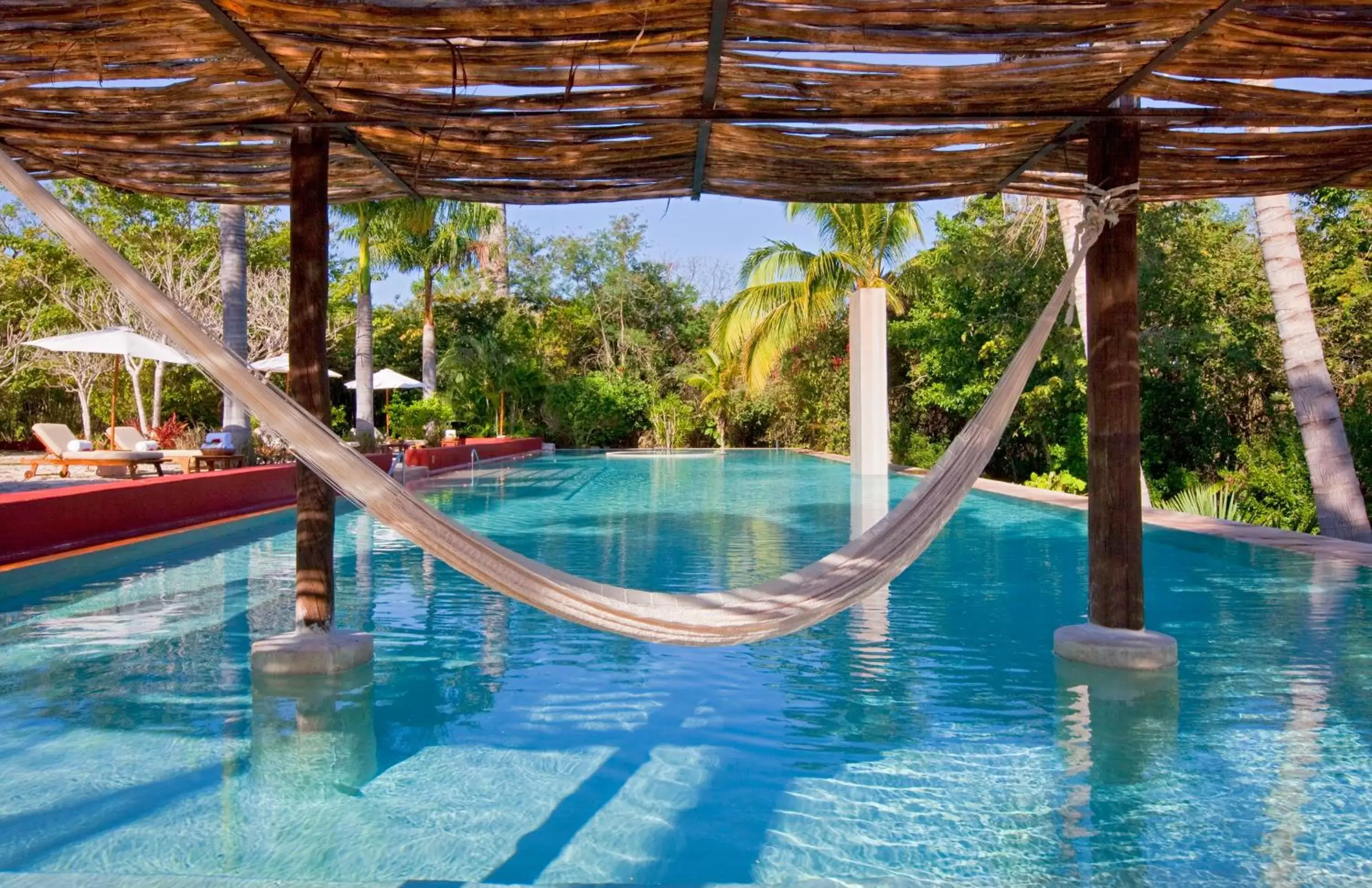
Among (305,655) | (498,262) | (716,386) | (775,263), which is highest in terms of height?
(498,262)

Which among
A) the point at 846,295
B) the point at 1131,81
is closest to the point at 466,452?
the point at 846,295

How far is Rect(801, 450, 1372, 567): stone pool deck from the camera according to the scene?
221 inches

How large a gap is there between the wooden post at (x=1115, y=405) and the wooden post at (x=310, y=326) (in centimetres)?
253

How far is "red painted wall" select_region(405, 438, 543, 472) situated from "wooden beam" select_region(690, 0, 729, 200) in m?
9.39

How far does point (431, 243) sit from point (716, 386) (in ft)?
21.0

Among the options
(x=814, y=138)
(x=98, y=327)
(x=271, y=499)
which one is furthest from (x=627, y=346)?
(x=814, y=138)

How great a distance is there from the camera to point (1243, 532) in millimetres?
6547

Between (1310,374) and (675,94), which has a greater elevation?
(675,94)

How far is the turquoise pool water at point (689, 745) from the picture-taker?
6.81ft

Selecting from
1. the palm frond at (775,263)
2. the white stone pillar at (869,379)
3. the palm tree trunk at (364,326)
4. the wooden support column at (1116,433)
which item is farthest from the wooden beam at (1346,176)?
the palm frond at (775,263)

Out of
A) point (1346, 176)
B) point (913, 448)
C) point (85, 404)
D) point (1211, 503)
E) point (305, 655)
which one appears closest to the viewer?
point (305, 655)

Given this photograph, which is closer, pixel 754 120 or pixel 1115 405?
pixel 754 120

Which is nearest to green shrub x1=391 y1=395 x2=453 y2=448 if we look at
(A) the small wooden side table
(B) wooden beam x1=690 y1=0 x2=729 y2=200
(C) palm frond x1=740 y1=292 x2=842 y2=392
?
(C) palm frond x1=740 y1=292 x2=842 y2=392

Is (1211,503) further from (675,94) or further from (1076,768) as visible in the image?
(675,94)
